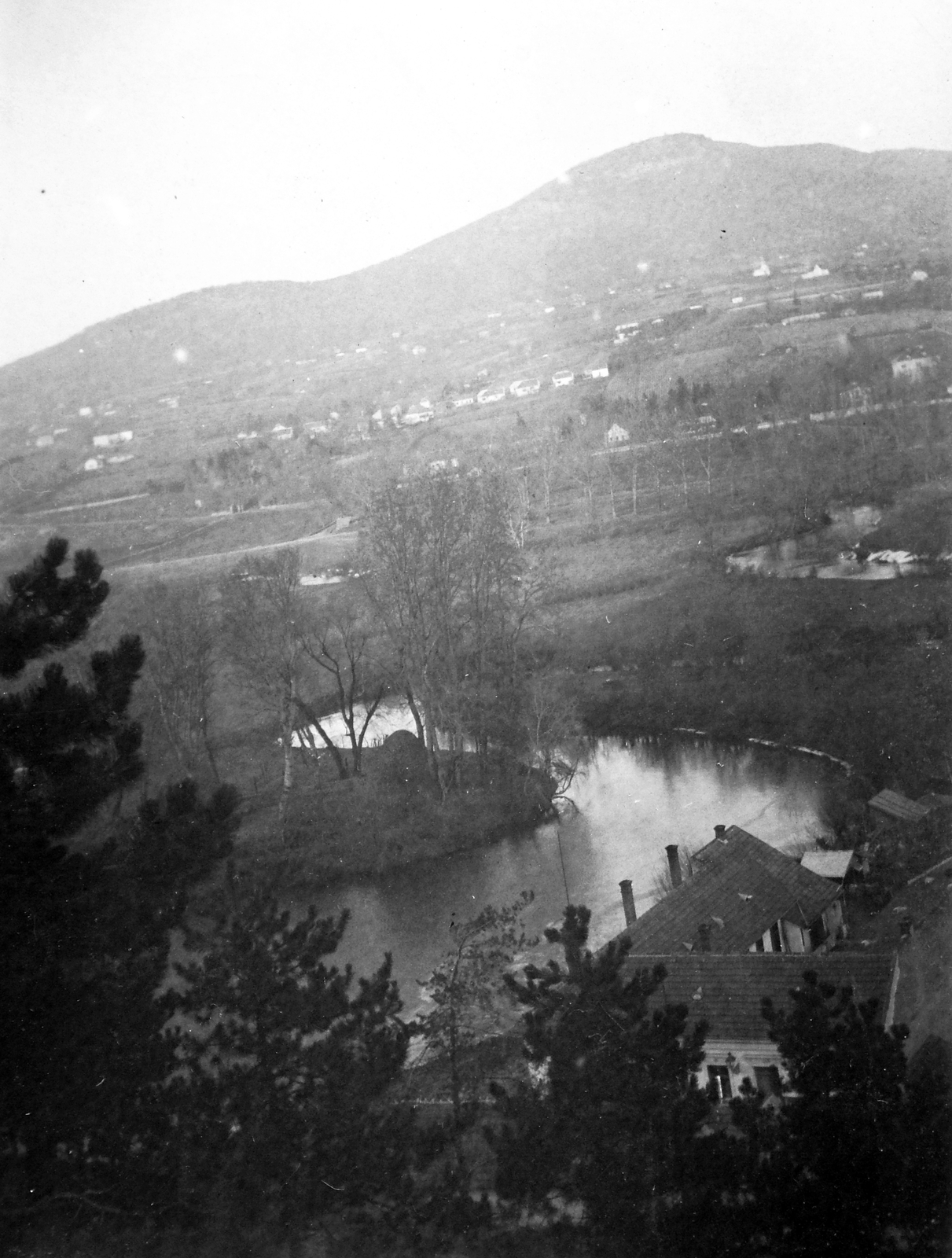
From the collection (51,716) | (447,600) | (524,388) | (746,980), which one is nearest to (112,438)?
(447,600)

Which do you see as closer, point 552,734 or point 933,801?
point 933,801

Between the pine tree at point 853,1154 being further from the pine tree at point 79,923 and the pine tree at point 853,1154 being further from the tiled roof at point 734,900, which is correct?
the pine tree at point 79,923

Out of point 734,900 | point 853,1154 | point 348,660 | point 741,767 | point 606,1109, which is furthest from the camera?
point 348,660

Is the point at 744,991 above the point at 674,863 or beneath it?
above

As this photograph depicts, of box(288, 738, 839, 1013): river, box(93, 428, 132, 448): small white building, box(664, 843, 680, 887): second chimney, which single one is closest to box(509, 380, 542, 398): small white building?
box(93, 428, 132, 448): small white building

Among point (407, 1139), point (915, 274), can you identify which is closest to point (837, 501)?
point (915, 274)

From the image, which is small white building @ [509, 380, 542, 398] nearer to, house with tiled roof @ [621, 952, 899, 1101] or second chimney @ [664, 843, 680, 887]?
second chimney @ [664, 843, 680, 887]

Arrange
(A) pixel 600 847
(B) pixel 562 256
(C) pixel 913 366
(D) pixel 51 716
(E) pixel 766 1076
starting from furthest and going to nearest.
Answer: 1. (B) pixel 562 256
2. (C) pixel 913 366
3. (A) pixel 600 847
4. (E) pixel 766 1076
5. (D) pixel 51 716

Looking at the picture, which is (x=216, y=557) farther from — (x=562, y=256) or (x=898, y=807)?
(x=562, y=256)
